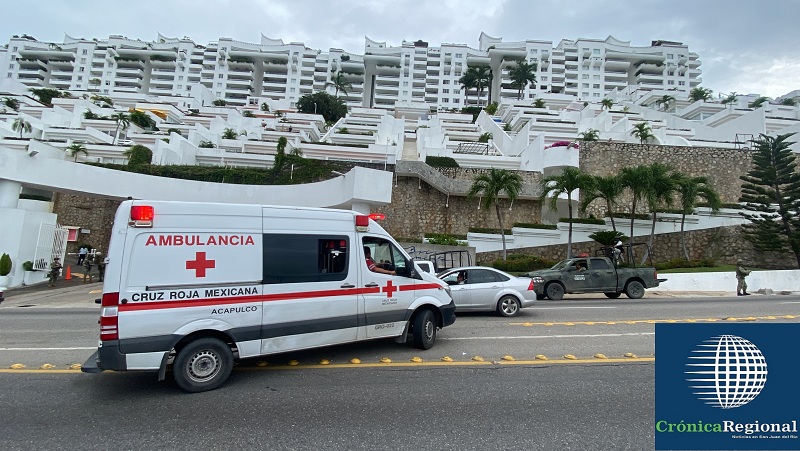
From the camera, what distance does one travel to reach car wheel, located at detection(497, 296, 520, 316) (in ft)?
34.5

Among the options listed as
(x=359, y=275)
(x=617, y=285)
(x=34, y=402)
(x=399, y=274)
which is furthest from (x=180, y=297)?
(x=617, y=285)

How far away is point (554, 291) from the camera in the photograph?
14.8 meters

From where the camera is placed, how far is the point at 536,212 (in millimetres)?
30281

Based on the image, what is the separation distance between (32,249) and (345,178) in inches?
602

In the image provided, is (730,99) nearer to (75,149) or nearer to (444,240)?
(444,240)

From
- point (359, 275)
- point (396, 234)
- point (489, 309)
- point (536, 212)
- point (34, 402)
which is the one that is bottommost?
point (34, 402)

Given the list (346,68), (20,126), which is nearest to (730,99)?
(346,68)

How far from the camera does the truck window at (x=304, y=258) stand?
5.41 meters

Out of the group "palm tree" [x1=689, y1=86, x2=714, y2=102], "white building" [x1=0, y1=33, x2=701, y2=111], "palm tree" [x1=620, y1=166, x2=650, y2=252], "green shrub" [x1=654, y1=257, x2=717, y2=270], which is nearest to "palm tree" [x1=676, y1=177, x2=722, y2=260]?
"green shrub" [x1=654, y1=257, x2=717, y2=270]

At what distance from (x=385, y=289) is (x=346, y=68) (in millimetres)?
118187

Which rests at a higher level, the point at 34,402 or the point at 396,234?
the point at 396,234

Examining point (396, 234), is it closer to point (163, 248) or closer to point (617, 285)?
point (617, 285)

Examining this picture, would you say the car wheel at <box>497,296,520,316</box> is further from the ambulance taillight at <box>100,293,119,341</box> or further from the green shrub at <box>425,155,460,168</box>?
the green shrub at <box>425,155,460,168</box>

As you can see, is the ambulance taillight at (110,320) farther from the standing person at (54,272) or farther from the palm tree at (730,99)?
the palm tree at (730,99)
